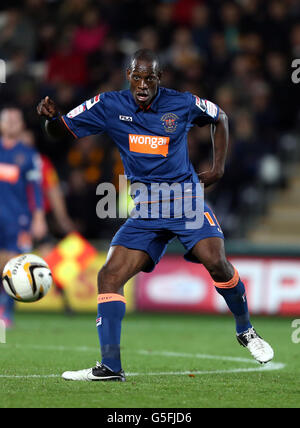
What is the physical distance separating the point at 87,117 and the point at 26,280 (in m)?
1.34

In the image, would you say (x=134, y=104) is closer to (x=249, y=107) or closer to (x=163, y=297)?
(x=163, y=297)

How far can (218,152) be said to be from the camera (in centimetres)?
659

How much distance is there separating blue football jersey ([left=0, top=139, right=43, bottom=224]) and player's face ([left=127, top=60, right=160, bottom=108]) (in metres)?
4.05

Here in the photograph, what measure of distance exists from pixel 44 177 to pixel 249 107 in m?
3.56

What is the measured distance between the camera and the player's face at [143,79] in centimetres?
602

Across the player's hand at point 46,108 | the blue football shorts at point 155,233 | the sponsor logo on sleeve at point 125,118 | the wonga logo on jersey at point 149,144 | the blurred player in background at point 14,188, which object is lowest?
the blue football shorts at point 155,233

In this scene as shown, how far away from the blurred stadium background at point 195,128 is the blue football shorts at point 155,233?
5.60 metres

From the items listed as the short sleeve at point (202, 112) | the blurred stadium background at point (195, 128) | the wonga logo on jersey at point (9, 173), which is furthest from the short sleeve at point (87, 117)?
the blurred stadium background at point (195, 128)

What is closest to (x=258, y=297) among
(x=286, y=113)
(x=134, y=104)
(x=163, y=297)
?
(x=163, y=297)

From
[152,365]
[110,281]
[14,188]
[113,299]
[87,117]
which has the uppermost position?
[14,188]

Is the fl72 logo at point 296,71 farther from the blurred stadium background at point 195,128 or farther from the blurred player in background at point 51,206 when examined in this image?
the blurred player in background at point 51,206

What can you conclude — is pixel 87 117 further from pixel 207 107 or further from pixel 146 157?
pixel 207 107

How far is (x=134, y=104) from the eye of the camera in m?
6.19

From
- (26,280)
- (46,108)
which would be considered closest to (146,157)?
(46,108)
